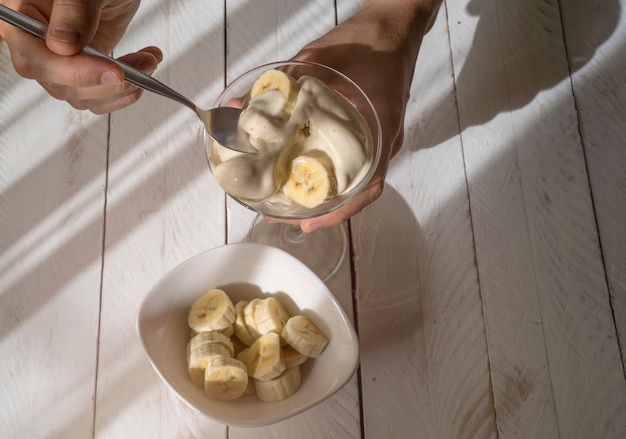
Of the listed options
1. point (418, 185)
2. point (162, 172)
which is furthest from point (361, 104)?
point (162, 172)

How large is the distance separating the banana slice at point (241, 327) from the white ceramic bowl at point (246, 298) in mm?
32

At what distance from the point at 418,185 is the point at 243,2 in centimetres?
49

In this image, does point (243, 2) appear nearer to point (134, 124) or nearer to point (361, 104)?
point (134, 124)

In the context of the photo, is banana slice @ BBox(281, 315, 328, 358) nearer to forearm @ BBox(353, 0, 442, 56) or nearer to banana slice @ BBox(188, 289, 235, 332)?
banana slice @ BBox(188, 289, 235, 332)

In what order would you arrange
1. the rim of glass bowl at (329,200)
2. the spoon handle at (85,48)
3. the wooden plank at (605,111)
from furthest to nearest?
the wooden plank at (605,111) < the rim of glass bowl at (329,200) < the spoon handle at (85,48)

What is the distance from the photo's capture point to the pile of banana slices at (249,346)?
818mm

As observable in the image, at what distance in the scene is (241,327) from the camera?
2.87 ft

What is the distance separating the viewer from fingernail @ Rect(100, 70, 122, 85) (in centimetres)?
64

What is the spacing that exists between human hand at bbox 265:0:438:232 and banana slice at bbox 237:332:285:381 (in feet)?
0.54

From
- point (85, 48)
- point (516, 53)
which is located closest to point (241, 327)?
point (85, 48)

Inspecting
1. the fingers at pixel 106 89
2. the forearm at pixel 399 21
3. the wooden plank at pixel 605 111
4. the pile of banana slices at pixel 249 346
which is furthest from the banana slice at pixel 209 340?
the wooden plank at pixel 605 111

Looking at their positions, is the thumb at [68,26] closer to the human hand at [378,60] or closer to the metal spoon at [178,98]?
the metal spoon at [178,98]

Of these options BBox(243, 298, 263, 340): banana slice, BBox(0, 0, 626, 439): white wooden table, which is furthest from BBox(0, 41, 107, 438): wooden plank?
BBox(243, 298, 263, 340): banana slice

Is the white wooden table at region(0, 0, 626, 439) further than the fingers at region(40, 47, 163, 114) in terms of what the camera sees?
Yes
